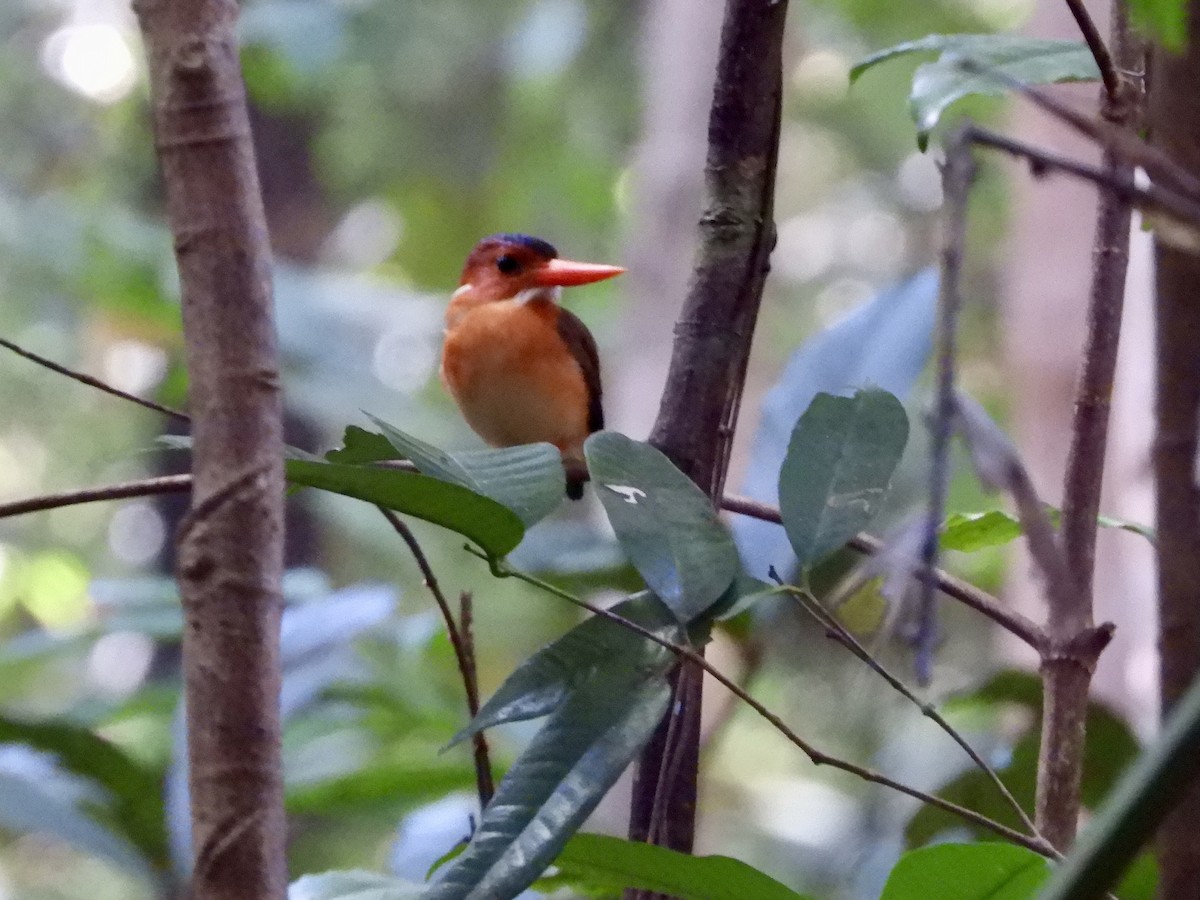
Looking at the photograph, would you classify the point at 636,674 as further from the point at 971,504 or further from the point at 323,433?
the point at 323,433

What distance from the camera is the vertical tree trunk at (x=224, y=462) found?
2.00ft

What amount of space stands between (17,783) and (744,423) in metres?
2.26

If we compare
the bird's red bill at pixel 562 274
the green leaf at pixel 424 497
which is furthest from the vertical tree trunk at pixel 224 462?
the bird's red bill at pixel 562 274

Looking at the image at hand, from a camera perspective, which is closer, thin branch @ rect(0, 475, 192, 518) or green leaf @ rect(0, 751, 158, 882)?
thin branch @ rect(0, 475, 192, 518)

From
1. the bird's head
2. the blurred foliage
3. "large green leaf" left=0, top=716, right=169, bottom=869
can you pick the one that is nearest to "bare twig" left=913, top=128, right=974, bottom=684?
"large green leaf" left=0, top=716, right=169, bottom=869

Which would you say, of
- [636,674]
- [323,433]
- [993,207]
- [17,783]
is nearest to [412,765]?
[17,783]

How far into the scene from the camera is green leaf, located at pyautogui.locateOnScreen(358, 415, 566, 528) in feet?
2.54

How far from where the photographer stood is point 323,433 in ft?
17.3

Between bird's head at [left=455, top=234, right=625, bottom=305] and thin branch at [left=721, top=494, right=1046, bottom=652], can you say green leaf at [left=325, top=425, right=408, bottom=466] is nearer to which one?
thin branch at [left=721, top=494, right=1046, bottom=652]

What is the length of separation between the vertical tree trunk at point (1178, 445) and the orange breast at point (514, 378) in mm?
1835

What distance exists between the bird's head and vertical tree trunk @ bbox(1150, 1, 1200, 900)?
6.23 feet

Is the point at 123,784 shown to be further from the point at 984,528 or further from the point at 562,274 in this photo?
the point at 984,528

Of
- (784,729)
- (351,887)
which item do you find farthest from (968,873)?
(351,887)

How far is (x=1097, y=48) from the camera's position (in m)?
0.85
